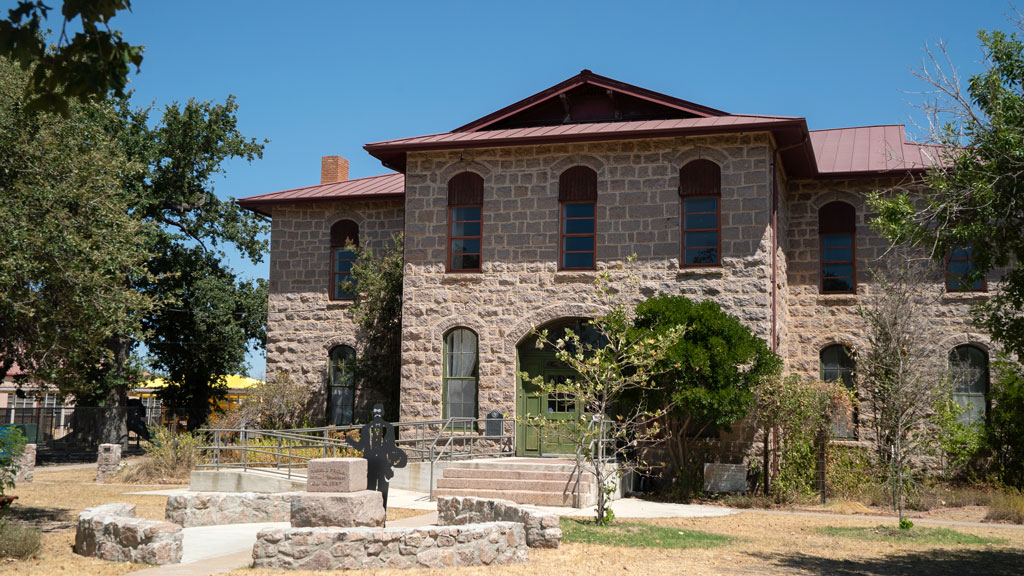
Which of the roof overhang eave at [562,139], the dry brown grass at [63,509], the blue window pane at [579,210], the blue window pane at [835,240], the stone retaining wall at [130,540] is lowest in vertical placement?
the dry brown grass at [63,509]

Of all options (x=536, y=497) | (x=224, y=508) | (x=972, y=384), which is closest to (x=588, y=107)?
(x=536, y=497)

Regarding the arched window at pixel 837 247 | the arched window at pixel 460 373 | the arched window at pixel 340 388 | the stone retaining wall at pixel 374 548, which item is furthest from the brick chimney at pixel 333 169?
the stone retaining wall at pixel 374 548

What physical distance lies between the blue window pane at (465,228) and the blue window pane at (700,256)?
4770 mm

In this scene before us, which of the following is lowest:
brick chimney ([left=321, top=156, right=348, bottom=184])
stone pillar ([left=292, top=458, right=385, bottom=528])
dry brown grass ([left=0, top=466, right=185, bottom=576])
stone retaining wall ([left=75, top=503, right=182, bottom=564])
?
dry brown grass ([left=0, top=466, right=185, bottom=576])

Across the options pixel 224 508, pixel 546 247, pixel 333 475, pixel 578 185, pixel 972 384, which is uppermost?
pixel 578 185

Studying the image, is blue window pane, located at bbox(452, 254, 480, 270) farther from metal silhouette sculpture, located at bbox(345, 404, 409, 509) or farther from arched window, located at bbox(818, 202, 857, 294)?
metal silhouette sculpture, located at bbox(345, 404, 409, 509)

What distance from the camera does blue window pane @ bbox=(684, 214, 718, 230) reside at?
19.7m

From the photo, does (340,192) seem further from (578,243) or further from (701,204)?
(701,204)

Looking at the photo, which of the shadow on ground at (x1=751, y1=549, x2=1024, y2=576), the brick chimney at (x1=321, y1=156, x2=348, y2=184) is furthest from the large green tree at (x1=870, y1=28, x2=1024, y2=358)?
the brick chimney at (x1=321, y1=156, x2=348, y2=184)

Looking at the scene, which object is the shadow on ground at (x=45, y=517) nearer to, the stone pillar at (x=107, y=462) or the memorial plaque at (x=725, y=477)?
the stone pillar at (x=107, y=462)

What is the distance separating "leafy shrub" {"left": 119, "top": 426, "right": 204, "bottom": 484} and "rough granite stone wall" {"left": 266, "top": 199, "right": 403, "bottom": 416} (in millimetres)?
3713

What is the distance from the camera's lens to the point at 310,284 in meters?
24.5

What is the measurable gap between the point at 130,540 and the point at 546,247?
Answer: 12070 mm

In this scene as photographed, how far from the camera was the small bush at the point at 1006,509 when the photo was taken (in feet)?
51.0
